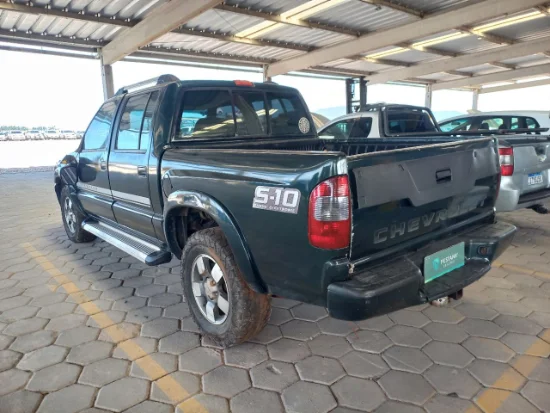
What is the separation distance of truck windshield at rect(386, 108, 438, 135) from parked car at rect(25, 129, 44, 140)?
3067cm

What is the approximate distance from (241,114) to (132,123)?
0.99 meters

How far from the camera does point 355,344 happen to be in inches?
104

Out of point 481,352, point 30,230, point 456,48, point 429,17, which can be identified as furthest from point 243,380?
point 456,48

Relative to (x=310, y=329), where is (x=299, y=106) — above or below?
above

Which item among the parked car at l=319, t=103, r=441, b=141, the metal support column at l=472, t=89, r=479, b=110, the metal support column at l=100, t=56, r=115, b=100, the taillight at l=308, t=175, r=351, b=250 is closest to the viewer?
the taillight at l=308, t=175, r=351, b=250

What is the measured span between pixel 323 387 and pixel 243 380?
1.54ft

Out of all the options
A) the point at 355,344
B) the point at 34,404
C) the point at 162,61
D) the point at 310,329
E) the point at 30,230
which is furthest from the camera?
the point at 162,61

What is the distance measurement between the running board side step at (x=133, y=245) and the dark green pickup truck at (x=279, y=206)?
0.02 meters

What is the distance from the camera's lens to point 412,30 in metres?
11.7

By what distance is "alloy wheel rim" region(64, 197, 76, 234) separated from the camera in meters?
5.01

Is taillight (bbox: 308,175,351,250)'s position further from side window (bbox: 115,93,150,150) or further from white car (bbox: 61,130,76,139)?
white car (bbox: 61,130,76,139)

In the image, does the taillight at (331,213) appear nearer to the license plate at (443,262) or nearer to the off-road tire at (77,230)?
the license plate at (443,262)

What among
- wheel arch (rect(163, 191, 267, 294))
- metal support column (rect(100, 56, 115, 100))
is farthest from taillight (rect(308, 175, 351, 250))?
metal support column (rect(100, 56, 115, 100))

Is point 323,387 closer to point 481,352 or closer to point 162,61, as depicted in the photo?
point 481,352
